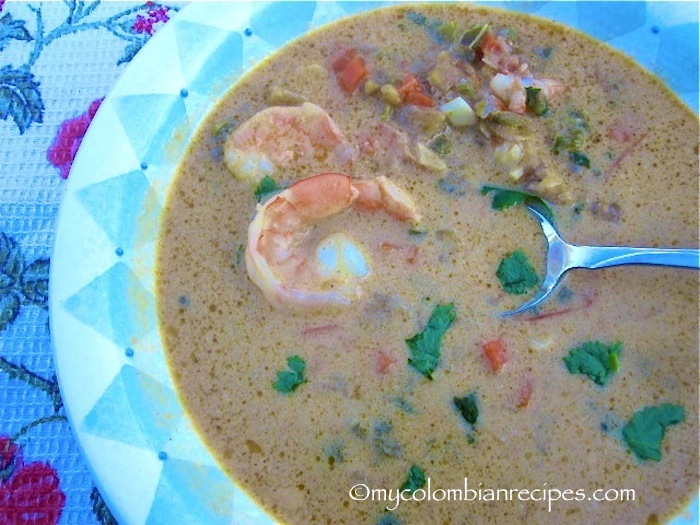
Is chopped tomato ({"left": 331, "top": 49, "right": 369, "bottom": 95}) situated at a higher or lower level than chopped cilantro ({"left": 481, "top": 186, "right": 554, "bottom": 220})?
higher

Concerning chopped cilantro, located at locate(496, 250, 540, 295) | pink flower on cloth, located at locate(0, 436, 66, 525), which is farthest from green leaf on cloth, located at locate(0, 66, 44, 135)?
chopped cilantro, located at locate(496, 250, 540, 295)

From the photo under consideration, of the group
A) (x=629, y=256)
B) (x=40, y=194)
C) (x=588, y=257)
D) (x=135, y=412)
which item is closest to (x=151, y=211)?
(x=40, y=194)

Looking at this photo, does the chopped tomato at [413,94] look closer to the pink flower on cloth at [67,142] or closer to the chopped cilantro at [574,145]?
the chopped cilantro at [574,145]

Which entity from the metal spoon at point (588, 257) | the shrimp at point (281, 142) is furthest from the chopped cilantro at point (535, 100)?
the shrimp at point (281, 142)

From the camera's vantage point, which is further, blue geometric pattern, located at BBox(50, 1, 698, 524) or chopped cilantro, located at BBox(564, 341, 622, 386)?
chopped cilantro, located at BBox(564, 341, 622, 386)

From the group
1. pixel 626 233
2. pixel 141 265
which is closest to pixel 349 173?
pixel 141 265

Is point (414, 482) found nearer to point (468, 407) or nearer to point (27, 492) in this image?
point (468, 407)

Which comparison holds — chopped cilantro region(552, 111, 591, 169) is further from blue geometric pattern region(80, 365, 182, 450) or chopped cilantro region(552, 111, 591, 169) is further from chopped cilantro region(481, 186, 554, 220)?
blue geometric pattern region(80, 365, 182, 450)
